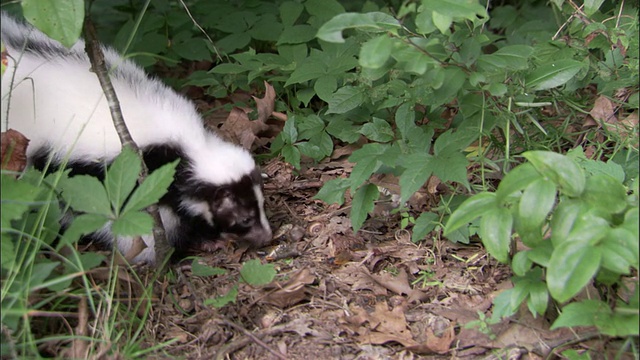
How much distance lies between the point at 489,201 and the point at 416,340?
0.79 m

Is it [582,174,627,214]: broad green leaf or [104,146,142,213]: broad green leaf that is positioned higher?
[104,146,142,213]: broad green leaf

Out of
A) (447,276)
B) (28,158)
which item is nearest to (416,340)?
(447,276)

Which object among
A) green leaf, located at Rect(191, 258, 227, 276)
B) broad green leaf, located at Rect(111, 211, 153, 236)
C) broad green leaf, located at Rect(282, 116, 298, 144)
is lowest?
green leaf, located at Rect(191, 258, 227, 276)

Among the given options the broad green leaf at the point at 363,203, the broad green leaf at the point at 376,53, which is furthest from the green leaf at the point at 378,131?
the broad green leaf at the point at 376,53

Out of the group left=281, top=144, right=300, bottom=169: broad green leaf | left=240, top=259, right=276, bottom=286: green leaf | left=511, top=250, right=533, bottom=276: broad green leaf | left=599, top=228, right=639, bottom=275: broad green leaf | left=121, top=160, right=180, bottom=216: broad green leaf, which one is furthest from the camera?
left=281, top=144, right=300, bottom=169: broad green leaf

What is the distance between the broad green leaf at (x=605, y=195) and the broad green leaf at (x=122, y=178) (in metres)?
1.72

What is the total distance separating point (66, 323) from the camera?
285cm

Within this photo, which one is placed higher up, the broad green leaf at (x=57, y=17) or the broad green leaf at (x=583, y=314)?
the broad green leaf at (x=57, y=17)

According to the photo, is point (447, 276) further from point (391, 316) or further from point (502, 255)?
point (502, 255)

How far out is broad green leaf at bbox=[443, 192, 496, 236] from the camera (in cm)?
262

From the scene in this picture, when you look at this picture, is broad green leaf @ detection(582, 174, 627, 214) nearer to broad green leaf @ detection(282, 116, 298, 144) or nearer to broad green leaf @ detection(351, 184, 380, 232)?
broad green leaf @ detection(351, 184, 380, 232)

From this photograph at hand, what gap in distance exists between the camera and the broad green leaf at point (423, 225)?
11.6 ft

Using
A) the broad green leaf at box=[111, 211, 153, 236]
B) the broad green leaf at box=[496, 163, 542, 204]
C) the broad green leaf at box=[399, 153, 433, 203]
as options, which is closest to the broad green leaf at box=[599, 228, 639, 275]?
the broad green leaf at box=[496, 163, 542, 204]

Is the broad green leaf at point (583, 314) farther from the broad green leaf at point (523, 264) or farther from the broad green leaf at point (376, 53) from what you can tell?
the broad green leaf at point (376, 53)
